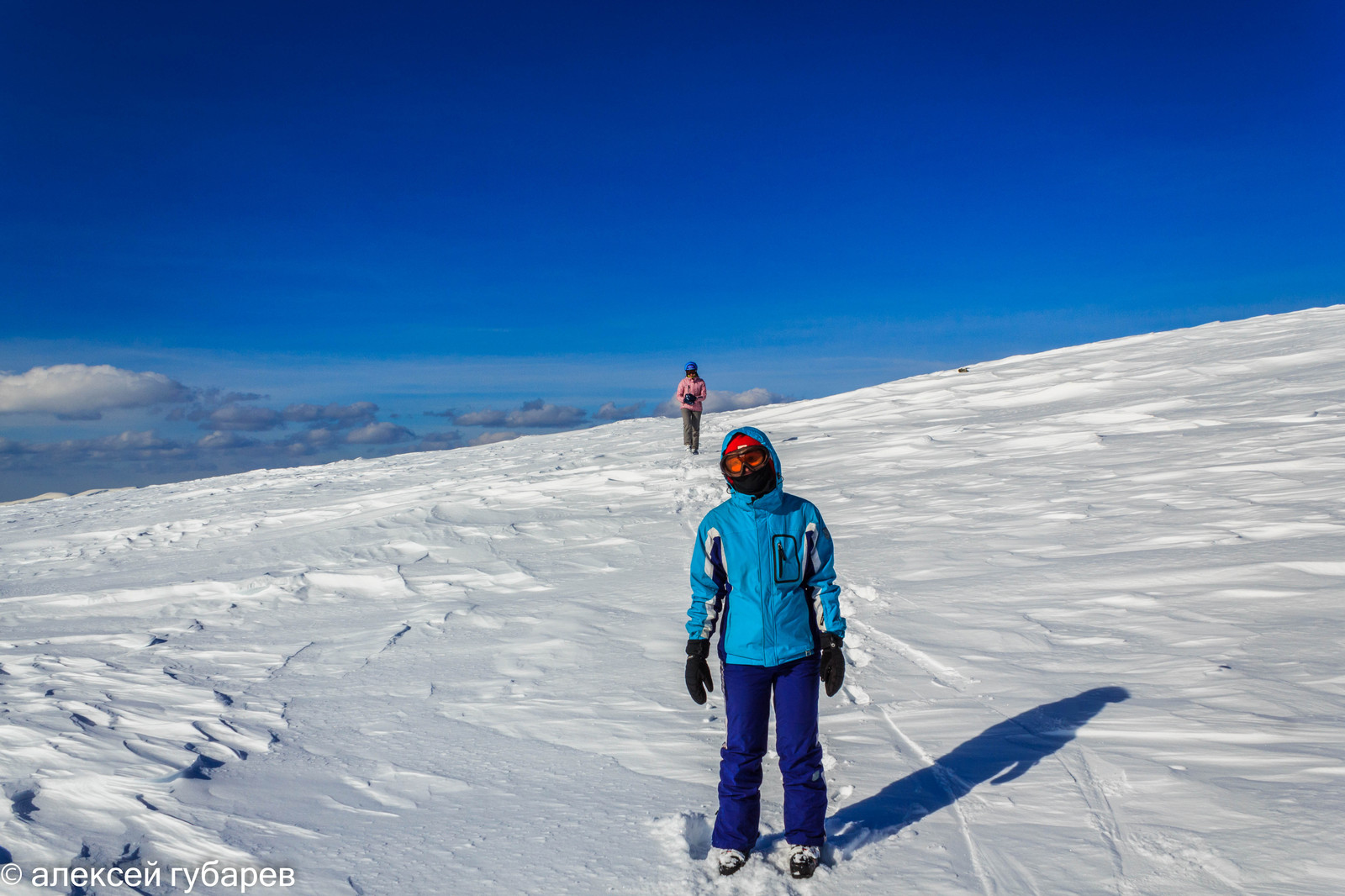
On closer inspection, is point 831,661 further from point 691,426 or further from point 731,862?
point 691,426

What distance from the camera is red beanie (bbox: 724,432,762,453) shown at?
9.27 feet

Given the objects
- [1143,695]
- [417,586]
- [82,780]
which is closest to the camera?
[82,780]

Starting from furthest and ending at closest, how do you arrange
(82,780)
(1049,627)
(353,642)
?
(353,642) < (1049,627) < (82,780)

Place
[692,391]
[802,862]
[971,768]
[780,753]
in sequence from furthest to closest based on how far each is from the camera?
[692,391]
[971,768]
[780,753]
[802,862]

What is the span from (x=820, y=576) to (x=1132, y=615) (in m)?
3.68

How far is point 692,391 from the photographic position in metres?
14.5

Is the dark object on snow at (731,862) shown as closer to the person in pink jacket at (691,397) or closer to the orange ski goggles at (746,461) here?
the orange ski goggles at (746,461)

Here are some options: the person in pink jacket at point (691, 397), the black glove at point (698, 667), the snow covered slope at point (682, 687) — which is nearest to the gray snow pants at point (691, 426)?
the person in pink jacket at point (691, 397)

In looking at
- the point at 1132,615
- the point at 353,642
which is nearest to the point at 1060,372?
the point at 1132,615

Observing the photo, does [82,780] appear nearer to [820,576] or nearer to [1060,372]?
[820,576]

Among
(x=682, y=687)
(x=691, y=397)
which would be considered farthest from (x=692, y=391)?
(x=682, y=687)

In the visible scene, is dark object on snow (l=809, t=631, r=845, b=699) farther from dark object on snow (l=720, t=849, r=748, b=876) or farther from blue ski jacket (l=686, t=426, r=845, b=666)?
dark object on snow (l=720, t=849, r=748, b=876)

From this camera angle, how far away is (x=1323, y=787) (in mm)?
3186

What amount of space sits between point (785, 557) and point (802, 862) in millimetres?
1103
